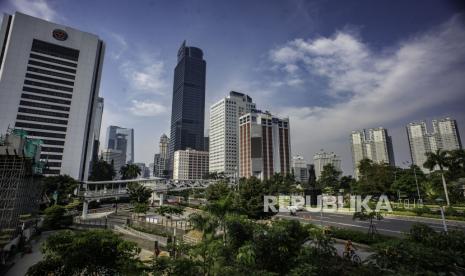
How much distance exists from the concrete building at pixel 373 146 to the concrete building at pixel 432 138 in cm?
1962

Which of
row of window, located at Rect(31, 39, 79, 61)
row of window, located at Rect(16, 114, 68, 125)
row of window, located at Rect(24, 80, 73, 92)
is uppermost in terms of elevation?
row of window, located at Rect(31, 39, 79, 61)

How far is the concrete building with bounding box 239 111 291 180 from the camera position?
457ft

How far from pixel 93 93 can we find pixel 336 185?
98225mm

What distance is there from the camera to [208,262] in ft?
Result: 30.1

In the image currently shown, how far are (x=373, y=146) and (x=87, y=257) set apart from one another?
173397mm

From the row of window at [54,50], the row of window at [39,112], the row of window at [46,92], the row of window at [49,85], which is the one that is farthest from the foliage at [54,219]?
the row of window at [54,50]

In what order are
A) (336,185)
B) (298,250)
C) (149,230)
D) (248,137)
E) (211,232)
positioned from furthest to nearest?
(248,137), (336,185), (149,230), (211,232), (298,250)

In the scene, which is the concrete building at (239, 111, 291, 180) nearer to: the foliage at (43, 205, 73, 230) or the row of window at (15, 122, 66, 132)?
the row of window at (15, 122, 66, 132)

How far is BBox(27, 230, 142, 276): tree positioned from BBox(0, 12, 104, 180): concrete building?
96.0 metres

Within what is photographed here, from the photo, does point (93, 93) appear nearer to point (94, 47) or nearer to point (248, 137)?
point (94, 47)

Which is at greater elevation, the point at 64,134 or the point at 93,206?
the point at 64,134

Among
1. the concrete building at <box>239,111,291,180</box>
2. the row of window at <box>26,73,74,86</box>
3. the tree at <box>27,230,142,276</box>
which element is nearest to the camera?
the tree at <box>27,230,142,276</box>

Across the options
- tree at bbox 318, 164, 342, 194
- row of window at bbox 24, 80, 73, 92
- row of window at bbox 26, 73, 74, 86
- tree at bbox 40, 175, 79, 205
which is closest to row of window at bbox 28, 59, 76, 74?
row of window at bbox 26, 73, 74, 86

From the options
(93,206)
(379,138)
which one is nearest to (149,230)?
(93,206)
